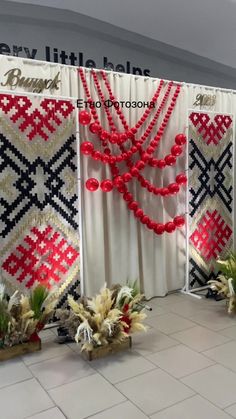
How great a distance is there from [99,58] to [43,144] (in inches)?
102

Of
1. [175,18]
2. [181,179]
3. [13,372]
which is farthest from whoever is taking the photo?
[175,18]

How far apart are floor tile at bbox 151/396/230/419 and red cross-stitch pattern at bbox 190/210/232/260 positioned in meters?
2.14

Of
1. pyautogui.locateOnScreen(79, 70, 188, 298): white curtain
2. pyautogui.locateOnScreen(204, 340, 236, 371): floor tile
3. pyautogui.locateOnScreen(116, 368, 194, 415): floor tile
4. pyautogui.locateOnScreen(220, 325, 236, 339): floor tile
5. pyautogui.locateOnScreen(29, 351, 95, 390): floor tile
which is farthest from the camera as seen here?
pyautogui.locateOnScreen(79, 70, 188, 298): white curtain

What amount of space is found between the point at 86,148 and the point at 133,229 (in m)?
0.94

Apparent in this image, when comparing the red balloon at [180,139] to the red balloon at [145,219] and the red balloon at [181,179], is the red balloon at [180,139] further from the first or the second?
the red balloon at [145,219]

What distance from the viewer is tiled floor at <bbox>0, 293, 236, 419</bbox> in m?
2.15

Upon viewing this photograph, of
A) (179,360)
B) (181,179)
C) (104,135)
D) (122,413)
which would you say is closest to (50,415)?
(122,413)

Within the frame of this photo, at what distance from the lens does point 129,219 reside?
12.4 feet

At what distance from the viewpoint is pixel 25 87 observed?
3143mm

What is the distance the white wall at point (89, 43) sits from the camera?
468cm

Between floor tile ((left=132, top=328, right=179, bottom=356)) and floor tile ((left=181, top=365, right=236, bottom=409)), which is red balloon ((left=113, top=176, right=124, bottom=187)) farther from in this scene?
floor tile ((left=181, top=365, right=236, bottom=409))

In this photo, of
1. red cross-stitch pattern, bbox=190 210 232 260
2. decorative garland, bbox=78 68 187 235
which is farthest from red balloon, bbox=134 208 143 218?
red cross-stitch pattern, bbox=190 210 232 260

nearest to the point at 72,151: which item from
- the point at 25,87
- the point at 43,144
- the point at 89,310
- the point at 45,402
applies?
the point at 43,144

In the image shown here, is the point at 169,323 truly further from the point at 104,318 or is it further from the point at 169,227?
the point at 169,227
